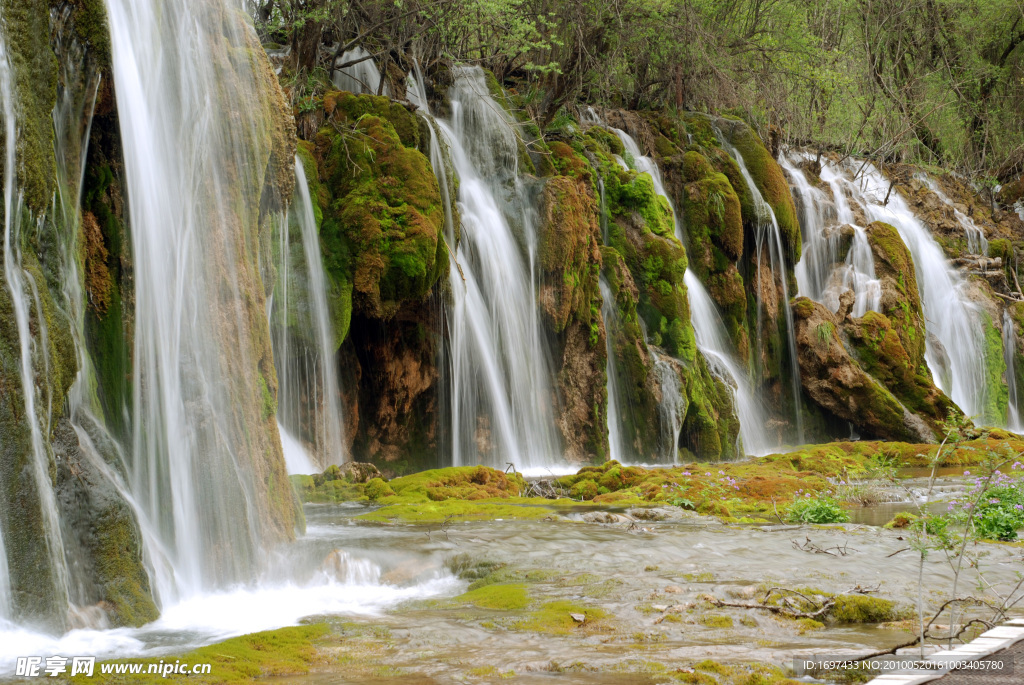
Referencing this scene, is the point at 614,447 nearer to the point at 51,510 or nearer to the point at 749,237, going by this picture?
the point at 749,237

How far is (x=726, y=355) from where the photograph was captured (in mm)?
21359

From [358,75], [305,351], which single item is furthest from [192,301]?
[358,75]

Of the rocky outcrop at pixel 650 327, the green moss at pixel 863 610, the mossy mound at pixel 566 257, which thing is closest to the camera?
the green moss at pixel 863 610

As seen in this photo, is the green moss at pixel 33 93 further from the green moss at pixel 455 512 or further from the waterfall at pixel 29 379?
the green moss at pixel 455 512

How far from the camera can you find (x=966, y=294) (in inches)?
1129

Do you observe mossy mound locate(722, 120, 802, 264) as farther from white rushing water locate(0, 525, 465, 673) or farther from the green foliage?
white rushing water locate(0, 525, 465, 673)

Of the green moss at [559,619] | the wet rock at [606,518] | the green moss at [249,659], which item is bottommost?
the green moss at [559,619]

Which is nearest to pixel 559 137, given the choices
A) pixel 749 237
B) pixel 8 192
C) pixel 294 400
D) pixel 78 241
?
pixel 749 237

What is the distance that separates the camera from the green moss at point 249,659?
4223 millimetres

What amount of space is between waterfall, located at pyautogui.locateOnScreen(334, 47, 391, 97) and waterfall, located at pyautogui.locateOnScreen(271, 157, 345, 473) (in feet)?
16.8

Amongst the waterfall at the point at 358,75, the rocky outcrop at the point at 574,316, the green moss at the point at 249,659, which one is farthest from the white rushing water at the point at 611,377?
the green moss at the point at 249,659

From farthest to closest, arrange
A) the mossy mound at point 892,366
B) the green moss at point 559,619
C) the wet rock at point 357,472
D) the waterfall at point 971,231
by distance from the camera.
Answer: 1. the waterfall at point 971,231
2. the mossy mound at point 892,366
3. the wet rock at point 357,472
4. the green moss at point 559,619

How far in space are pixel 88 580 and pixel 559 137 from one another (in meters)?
17.1

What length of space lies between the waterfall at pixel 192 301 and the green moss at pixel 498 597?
1.76 metres
